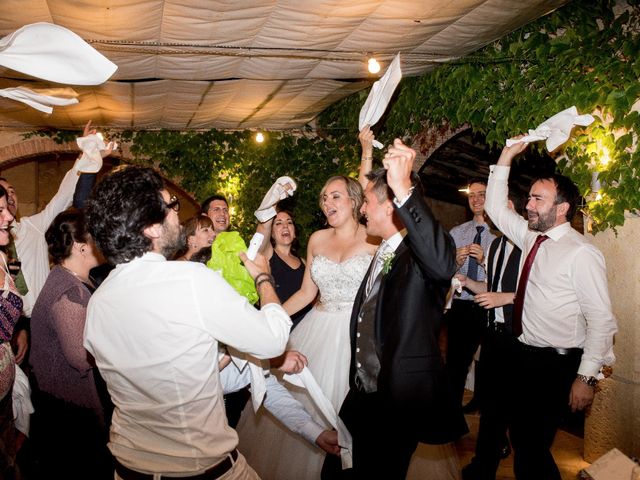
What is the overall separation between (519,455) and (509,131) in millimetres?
2342

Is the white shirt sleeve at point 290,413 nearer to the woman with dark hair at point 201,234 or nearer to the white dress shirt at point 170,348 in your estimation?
the white dress shirt at point 170,348

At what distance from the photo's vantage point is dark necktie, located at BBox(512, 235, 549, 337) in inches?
117

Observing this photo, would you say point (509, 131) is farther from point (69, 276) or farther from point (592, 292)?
point (69, 276)

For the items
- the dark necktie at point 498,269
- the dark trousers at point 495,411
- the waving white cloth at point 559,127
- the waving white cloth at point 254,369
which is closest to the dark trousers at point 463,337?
the dark necktie at point 498,269

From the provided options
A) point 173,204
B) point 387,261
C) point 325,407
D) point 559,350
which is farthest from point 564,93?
point 173,204

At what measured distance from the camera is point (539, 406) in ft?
9.04

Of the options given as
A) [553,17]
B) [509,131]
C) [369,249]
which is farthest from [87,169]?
[553,17]

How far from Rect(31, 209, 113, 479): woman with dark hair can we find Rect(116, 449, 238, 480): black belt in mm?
753

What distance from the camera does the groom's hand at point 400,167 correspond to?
1663 mm

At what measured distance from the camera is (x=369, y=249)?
331cm

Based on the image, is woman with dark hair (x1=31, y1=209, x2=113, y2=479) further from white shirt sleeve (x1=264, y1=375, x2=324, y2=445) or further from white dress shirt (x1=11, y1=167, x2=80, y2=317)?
white dress shirt (x1=11, y1=167, x2=80, y2=317)

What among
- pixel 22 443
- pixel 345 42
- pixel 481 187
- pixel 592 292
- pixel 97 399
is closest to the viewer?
pixel 97 399

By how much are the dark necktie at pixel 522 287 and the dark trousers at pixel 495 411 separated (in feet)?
0.36

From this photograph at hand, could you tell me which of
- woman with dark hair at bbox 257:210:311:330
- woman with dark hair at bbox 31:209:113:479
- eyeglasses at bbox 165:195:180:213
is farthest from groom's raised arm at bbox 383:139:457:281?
woman with dark hair at bbox 257:210:311:330
